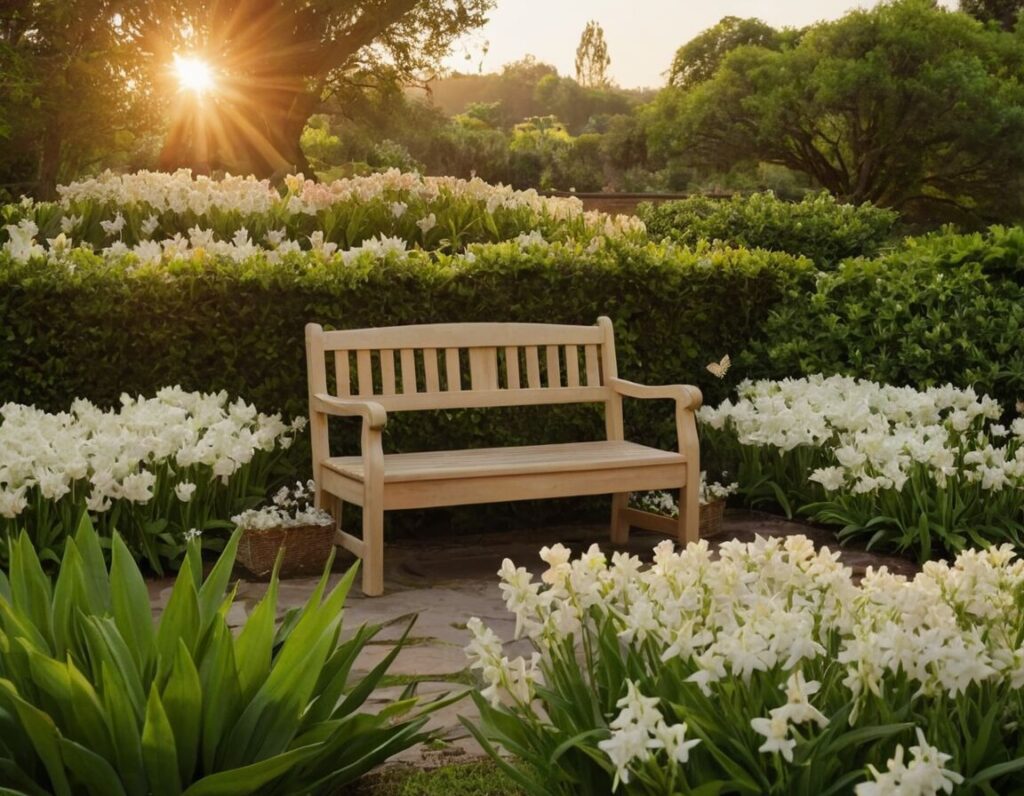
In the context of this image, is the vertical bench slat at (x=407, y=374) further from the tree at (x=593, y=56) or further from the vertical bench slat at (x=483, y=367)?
the tree at (x=593, y=56)

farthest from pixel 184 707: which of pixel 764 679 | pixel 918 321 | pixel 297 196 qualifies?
pixel 297 196

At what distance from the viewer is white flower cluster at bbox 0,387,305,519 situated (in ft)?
16.2

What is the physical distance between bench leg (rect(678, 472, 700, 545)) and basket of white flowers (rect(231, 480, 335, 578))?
1.60 metres

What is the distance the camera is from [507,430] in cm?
648

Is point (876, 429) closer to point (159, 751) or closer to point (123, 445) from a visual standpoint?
point (123, 445)

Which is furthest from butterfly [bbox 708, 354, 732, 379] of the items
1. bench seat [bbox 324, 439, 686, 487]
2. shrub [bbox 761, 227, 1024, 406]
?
bench seat [bbox 324, 439, 686, 487]

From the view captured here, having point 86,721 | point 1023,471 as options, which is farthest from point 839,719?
point 1023,471

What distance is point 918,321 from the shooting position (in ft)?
22.0

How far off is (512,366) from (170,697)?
12.0ft

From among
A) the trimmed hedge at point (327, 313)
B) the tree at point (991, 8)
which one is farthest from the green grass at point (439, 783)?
the tree at point (991, 8)

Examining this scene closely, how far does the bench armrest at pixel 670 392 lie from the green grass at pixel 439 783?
2909mm

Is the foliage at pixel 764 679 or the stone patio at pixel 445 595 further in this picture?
the stone patio at pixel 445 595

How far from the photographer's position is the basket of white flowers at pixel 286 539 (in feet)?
17.4

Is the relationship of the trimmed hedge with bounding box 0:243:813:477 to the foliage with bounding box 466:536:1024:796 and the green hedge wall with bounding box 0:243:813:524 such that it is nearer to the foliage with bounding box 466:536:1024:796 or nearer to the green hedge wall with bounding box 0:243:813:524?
the green hedge wall with bounding box 0:243:813:524
